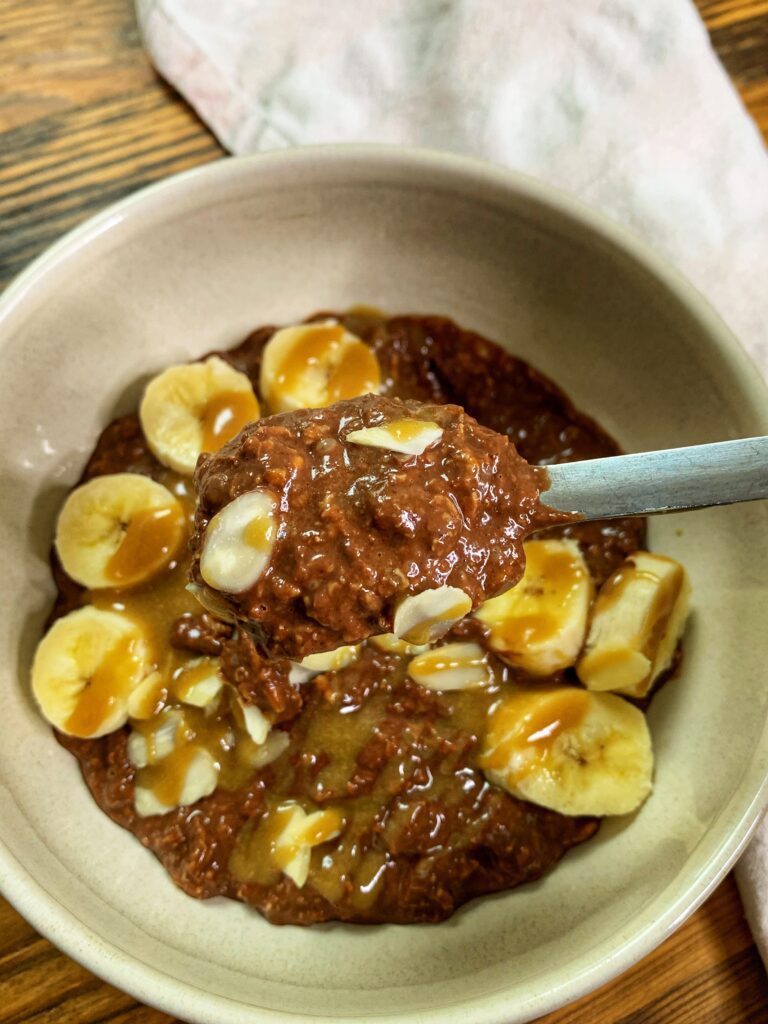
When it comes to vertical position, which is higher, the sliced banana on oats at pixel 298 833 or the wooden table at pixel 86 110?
the wooden table at pixel 86 110

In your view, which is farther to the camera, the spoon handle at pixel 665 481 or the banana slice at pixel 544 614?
the banana slice at pixel 544 614

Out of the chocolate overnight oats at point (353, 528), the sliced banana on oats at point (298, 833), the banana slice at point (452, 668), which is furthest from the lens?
the banana slice at point (452, 668)

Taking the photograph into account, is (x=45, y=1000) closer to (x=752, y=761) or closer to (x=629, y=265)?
(x=752, y=761)

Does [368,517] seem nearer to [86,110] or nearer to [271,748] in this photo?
[271,748]

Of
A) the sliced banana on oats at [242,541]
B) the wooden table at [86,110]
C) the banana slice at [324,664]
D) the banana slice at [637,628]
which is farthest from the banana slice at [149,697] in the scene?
the wooden table at [86,110]

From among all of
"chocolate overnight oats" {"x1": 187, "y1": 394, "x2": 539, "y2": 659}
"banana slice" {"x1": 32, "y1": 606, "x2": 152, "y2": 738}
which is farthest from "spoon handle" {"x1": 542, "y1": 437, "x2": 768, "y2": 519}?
"banana slice" {"x1": 32, "y1": 606, "x2": 152, "y2": 738}

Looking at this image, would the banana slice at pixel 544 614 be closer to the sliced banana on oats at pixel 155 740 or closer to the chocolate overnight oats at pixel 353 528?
the chocolate overnight oats at pixel 353 528

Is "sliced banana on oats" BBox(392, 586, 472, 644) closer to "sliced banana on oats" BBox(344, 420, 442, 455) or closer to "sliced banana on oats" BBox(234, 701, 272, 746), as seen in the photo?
"sliced banana on oats" BBox(344, 420, 442, 455)
